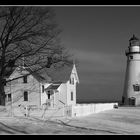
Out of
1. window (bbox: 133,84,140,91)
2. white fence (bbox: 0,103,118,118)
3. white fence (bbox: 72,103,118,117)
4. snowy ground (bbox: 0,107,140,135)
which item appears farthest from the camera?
window (bbox: 133,84,140,91)

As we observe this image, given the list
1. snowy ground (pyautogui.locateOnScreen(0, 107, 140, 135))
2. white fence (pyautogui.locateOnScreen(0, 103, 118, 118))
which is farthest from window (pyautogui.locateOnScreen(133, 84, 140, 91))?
snowy ground (pyautogui.locateOnScreen(0, 107, 140, 135))

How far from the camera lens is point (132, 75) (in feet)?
149

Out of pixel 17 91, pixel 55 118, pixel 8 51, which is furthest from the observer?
pixel 17 91

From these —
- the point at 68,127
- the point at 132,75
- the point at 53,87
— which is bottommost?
the point at 68,127

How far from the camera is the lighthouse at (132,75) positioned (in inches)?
1754

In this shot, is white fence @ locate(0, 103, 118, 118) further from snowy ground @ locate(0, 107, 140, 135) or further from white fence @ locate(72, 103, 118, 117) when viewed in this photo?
snowy ground @ locate(0, 107, 140, 135)

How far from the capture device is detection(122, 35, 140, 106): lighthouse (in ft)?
146

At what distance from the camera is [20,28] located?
21.6 metres

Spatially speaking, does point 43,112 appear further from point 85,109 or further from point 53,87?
point 53,87

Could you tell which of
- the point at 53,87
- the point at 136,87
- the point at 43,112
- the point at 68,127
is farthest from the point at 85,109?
the point at 136,87

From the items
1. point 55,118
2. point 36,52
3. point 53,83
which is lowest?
point 55,118
